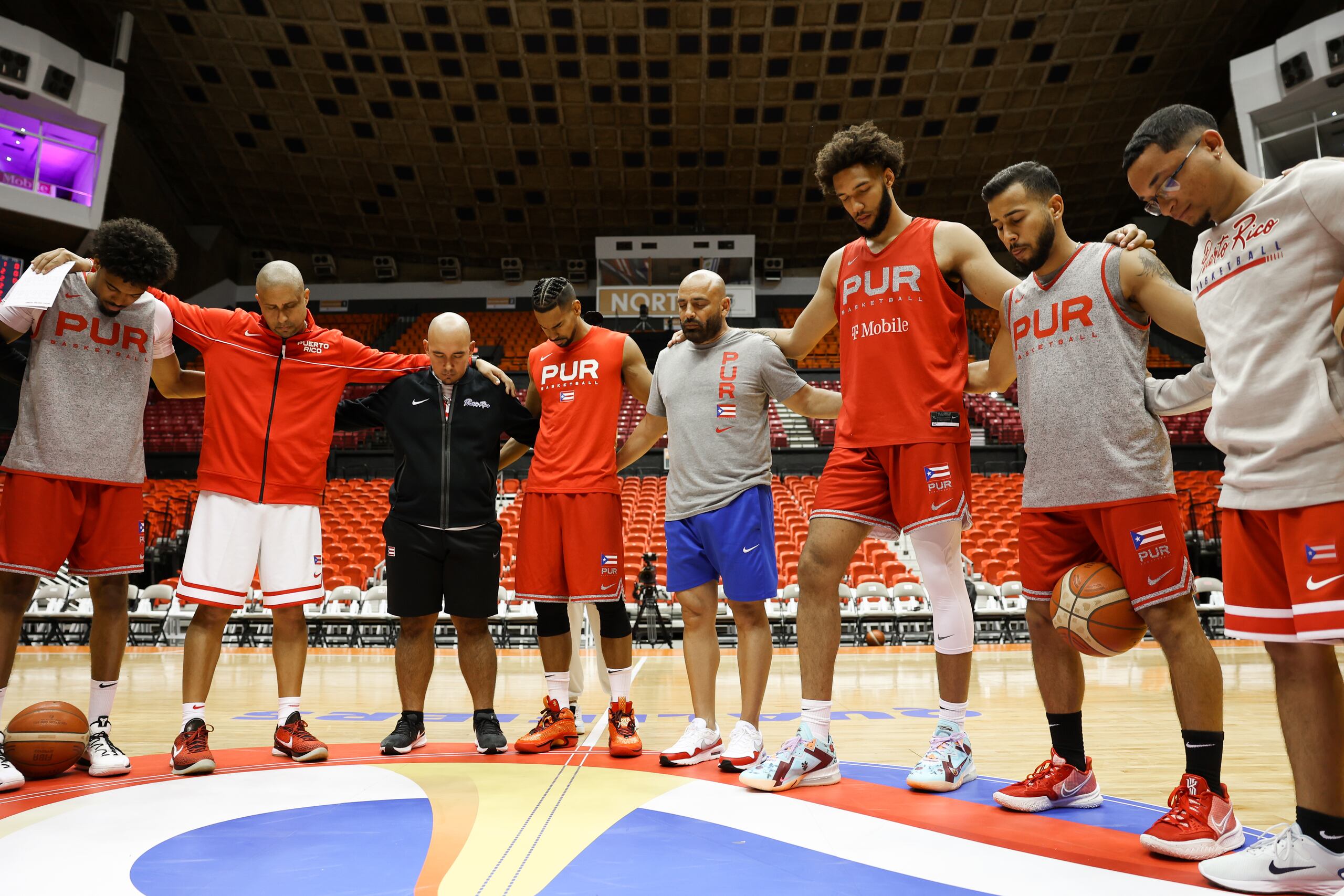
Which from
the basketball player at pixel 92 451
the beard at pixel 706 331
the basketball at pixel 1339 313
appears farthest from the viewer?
the beard at pixel 706 331

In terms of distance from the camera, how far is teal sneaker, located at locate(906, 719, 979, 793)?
248 cm

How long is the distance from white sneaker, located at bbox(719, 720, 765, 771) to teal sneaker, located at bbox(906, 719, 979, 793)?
50 cm

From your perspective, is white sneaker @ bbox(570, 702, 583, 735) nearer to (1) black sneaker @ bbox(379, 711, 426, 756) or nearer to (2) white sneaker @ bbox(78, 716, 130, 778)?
(1) black sneaker @ bbox(379, 711, 426, 756)

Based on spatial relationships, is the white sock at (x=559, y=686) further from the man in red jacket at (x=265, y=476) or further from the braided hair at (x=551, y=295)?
the braided hair at (x=551, y=295)

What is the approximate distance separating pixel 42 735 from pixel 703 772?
222 centimetres

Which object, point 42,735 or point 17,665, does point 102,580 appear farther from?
point 17,665

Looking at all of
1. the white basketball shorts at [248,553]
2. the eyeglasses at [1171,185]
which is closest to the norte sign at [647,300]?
the white basketball shorts at [248,553]

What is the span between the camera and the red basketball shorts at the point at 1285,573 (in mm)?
1619

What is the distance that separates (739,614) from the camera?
2977 mm

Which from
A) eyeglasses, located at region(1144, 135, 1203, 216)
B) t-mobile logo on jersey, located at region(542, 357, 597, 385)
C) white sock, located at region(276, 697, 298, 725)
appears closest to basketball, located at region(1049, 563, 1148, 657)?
eyeglasses, located at region(1144, 135, 1203, 216)

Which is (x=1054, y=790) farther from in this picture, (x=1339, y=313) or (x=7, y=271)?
(x=7, y=271)

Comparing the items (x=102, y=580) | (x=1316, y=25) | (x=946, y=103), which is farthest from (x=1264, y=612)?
(x=946, y=103)

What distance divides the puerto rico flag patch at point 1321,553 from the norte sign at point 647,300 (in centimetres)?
1895

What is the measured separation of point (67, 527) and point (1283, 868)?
11.9 feet
